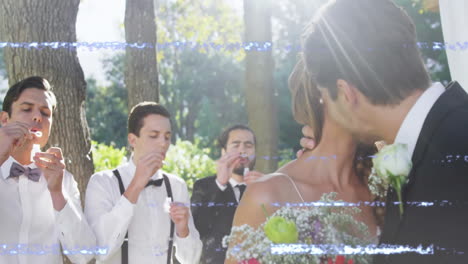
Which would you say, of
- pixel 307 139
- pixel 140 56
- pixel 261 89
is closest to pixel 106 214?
pixel 307 139

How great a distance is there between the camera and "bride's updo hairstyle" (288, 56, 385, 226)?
122 centimetres

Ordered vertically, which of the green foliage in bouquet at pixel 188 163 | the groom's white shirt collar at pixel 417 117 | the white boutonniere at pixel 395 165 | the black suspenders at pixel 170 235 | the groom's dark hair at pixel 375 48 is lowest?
the black suspenders at pixel 170 235

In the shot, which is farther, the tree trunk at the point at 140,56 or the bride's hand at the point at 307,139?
the tree trunk at the point at 140,56

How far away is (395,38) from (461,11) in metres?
0.59

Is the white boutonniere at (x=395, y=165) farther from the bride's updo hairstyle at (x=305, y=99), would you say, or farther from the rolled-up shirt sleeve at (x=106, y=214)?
the rolled-up shirt sleeve at (x=106, y=214)

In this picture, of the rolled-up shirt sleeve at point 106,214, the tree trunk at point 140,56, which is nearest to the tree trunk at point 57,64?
the tree trunk at point 140,56

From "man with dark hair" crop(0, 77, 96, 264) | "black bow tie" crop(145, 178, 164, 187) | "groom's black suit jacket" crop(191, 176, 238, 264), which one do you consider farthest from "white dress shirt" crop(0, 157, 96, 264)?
"groom's black suit jacket" crop(191, 176, 238, 264)

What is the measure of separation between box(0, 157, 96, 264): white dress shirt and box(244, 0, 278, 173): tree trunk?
0.76m

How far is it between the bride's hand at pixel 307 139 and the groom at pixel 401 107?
18cm

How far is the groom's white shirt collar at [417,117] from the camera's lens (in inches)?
38.9

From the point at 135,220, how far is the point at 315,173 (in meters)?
0.56

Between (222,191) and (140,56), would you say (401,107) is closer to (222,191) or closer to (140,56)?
(222,191)

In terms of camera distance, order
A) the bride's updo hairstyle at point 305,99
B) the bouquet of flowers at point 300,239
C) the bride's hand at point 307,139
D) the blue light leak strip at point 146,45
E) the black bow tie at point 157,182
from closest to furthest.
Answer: the bouquet of flowers at point 300,239 → the bride's updo hairstyle at point 305,99 → the bride's hand at point 307,139 → the blue light leak strip at point 146,45 → the black bow tie at point 157,182

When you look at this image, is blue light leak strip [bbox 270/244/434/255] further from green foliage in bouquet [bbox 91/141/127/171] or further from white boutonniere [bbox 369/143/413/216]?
green foliage in bouquet [bbox 91/141/127/171]
